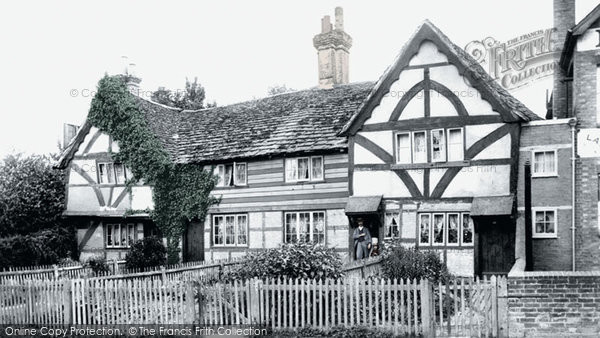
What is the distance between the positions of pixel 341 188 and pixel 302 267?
958cm

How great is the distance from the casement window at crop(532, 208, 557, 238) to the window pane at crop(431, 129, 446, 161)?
3501mm

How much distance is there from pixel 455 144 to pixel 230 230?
10.1m

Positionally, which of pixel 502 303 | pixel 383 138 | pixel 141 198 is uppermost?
pixel 383 138

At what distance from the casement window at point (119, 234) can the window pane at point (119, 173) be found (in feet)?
6.91

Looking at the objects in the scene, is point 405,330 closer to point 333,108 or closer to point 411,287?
point 411,287

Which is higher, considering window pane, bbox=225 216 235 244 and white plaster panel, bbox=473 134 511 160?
white plaster panel, bbox=473 134 511 160

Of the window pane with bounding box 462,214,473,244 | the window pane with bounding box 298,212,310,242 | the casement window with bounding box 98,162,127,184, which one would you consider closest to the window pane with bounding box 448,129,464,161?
the window pane with bounding box 462,214,473,244

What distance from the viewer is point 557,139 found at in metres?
20.5

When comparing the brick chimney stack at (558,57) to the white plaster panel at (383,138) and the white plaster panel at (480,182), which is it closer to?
the white plaster panel at (480,182)

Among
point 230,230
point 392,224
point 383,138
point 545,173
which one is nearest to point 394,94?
point 383,138

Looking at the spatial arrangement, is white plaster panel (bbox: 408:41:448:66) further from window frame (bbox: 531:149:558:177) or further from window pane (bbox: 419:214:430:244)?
window pane (bbox: 419:214:430:244)

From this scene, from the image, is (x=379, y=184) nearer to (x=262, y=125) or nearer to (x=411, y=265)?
(x=411, y=265)

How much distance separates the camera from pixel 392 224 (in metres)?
22.2

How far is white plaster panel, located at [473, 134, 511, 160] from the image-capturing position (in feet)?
67.6
